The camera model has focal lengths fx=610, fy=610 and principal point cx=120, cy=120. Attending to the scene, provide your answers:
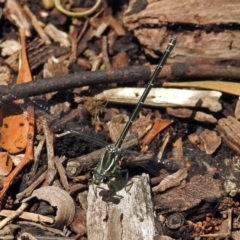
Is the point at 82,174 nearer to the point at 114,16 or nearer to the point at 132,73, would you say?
the point at 132,73

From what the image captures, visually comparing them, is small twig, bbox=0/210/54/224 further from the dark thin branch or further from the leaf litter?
the dark thin branch

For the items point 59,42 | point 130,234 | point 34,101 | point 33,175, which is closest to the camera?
point 130,234

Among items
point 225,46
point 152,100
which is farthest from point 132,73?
point 225,46

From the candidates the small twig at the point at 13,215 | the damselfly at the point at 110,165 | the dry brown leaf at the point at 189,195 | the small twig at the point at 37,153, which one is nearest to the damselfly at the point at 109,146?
the damselfly at the point at 110,165

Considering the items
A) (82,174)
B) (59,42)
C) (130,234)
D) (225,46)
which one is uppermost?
(59,42)

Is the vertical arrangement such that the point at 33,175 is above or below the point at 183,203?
above

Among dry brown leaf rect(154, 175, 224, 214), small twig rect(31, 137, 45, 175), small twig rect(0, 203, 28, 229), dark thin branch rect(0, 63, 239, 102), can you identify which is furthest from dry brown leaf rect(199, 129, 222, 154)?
small twig rect(0, 203, 28, 229)
